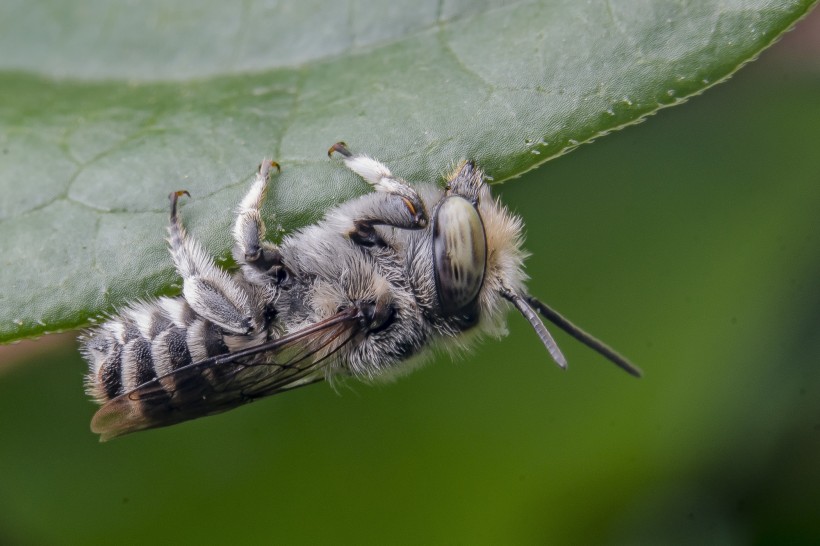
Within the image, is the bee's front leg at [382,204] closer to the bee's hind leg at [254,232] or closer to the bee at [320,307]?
the bee at [320,307]

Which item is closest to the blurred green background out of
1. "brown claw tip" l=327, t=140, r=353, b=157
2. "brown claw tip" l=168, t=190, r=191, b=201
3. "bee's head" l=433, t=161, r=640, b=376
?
"bee's head" l=433, t=161, r=640, b=376

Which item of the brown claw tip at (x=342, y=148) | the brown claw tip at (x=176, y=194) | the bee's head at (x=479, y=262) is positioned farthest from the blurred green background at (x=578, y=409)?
the brown claw tip at (x=176, y=194)

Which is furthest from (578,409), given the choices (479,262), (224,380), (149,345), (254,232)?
(149,345)

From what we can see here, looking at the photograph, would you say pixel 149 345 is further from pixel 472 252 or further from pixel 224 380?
pixel 472 252

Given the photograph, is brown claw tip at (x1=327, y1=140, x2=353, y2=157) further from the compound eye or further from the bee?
the compound eye

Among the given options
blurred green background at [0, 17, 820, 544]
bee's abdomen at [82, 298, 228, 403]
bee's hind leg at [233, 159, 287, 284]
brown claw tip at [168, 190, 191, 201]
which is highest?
brown claw tip at [168, 190, 191, 201]

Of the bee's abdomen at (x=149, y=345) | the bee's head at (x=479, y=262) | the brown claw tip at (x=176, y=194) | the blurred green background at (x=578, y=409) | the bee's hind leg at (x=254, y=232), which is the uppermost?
the brown claw tip at (x=176, y=194)
